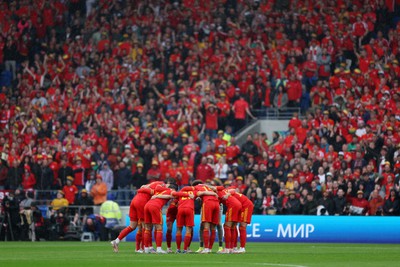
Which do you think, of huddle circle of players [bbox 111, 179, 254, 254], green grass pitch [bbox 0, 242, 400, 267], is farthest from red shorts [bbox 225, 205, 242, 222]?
green grass pitch [bbox 0, 242, 400, 267]

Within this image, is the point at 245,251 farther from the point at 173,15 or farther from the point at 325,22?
the point at 173,15

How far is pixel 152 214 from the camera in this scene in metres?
27.9

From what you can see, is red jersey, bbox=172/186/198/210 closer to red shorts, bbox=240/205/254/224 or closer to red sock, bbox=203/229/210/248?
red sock, bbox=203/229/210/248

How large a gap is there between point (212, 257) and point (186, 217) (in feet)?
5.39

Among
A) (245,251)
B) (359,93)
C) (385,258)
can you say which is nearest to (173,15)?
(359,93)

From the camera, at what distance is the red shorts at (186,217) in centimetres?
2802

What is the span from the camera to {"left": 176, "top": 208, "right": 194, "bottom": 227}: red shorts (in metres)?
28.0

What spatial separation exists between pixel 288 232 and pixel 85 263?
13125 millimetres

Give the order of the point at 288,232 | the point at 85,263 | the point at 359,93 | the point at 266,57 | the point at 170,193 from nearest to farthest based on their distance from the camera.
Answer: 1. the point at 85,263
2. the point at 170,193
3. the point at 288,232
4. the point at 359,93
5. the point at 266,57

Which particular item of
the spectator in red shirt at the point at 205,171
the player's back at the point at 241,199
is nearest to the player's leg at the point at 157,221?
the player's back at the point at 241,199

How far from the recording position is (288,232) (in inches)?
1447

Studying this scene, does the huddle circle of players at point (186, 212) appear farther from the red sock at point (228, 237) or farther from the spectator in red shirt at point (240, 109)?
the spectator in red shirt at point (240, 109)

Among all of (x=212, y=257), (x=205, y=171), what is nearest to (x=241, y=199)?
(x=212, y=257)

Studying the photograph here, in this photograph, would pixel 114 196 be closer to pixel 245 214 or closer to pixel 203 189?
pixel 245 214
